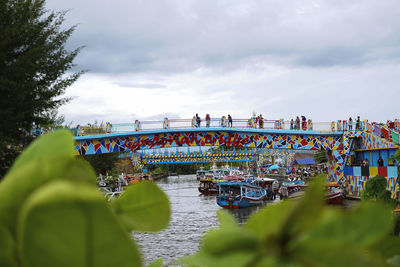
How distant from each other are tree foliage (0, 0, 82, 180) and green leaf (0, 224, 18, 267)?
8.75m

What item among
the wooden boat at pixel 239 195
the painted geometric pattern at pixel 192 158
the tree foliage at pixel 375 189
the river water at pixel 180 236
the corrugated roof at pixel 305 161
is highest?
the tree foliage at pixel 375 189

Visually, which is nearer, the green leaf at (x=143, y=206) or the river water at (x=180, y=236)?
the green leaf at (x=143, y=206)

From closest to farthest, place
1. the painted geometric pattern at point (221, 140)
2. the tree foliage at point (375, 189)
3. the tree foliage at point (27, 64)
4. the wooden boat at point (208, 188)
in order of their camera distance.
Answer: the tree foliage at point (375, 189), the tree foliage at point (27, 64), the painted geometric pattern at point (221, 140), the wooden boat at point (208, 188)

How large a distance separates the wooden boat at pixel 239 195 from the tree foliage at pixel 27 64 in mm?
16983

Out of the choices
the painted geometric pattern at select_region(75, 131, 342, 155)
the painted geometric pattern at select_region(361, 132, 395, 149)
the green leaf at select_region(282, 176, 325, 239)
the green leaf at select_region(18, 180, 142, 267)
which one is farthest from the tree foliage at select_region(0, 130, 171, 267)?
the painted geometric pattern at select_region(75, 131, 342, 155)

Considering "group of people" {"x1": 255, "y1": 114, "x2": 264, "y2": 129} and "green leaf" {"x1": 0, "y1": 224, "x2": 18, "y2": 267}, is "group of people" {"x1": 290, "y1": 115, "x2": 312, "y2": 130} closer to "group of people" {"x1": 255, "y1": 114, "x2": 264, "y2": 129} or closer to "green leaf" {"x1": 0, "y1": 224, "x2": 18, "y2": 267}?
"group of people" {"x1": 255, "y1": 114, "x2": 264, "y2": 129}

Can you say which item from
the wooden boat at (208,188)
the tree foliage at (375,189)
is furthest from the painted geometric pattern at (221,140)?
the tree foliage at (375,189)

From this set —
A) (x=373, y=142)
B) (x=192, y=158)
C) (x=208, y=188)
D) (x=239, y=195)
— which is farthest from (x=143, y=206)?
(x=192, y=158)

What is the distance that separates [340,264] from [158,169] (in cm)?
8044

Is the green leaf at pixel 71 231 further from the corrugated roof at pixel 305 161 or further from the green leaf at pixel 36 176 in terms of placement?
the corrugated roof at pixel 305 161

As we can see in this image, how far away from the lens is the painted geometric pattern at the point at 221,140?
1046 inches

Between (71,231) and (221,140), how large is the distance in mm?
27267

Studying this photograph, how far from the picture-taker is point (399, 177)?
6.50ft

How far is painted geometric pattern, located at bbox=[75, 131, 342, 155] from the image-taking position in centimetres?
2656
